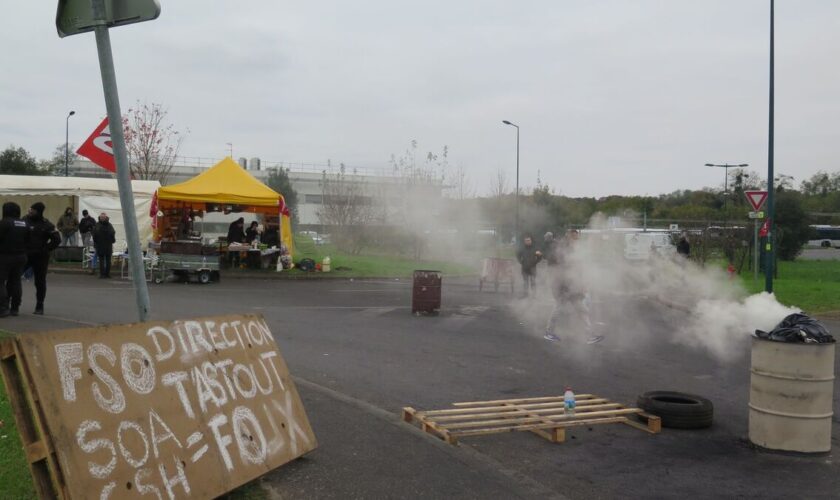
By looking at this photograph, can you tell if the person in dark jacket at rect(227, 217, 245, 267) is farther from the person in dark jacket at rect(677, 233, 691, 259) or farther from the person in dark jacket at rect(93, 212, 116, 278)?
the person in dark jacket at rect(677, 233, 691, 259)

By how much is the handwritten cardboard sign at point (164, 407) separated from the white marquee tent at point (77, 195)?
20372 mm

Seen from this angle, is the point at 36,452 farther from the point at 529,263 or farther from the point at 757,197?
the point at 757,197

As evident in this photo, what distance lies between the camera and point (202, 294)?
1642 cm

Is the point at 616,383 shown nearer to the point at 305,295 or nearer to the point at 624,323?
the point at 624,323

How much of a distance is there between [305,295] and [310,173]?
5254cm

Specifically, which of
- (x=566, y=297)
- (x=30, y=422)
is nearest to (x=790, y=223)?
(x=566, y=297)

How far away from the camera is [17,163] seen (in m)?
47.3

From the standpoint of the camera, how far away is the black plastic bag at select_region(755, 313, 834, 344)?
5848 mm

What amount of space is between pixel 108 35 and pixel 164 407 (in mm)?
2308

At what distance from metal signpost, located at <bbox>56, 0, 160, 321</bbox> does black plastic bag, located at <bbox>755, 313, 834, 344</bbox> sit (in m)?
5.24

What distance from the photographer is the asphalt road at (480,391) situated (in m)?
4.85

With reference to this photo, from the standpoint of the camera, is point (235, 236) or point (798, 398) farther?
point (235, 236)

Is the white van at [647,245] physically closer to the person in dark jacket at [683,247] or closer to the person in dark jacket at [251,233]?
the person in dark jacket at [683,247]

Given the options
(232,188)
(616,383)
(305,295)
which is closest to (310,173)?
(232,188)
